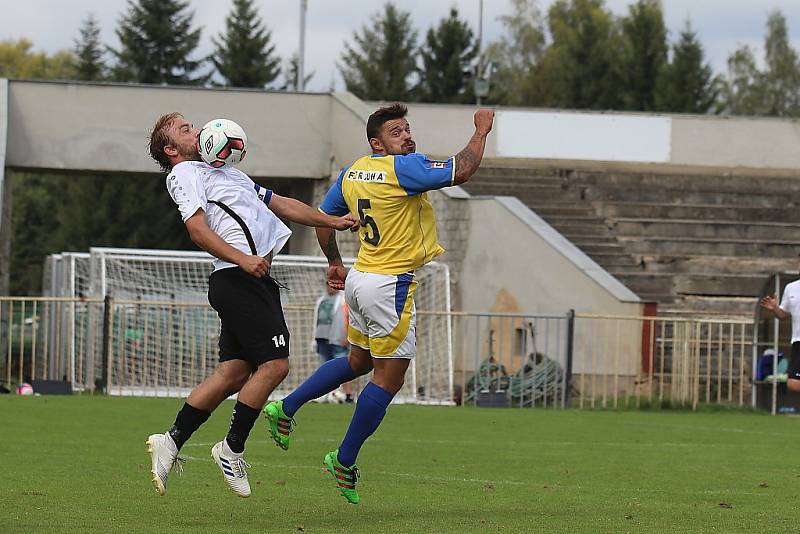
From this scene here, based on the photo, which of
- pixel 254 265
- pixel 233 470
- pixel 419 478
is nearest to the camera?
pixel 254 265

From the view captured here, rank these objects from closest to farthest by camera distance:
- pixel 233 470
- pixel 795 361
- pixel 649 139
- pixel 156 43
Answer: pixel 233 470 < pixel 795 361 < pixel 649 139 < pixel 156 43

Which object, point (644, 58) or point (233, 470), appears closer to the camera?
point (233, 470)

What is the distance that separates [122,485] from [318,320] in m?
12.2

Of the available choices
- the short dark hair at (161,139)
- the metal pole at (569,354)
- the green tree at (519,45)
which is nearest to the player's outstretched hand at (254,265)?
the short dark hair at (161,139)

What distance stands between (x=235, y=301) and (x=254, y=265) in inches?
10.4

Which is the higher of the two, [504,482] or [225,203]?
[225,203]

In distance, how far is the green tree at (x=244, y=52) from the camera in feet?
206

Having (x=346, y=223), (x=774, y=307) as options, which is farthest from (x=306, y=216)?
(x=774, y=307)

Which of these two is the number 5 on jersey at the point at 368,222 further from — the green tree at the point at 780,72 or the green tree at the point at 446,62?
the green tree at the point at 780,72

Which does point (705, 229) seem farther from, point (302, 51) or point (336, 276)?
point (336, 276)

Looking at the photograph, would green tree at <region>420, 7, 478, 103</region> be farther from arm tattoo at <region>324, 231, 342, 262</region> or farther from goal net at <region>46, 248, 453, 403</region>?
arm tattoo at <region>324, 231, 342, 262</region>

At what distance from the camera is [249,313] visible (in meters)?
8.14

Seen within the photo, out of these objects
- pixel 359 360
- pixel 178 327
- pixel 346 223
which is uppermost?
pixel 346 223

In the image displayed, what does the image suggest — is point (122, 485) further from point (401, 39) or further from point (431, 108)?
point (401, 39)
